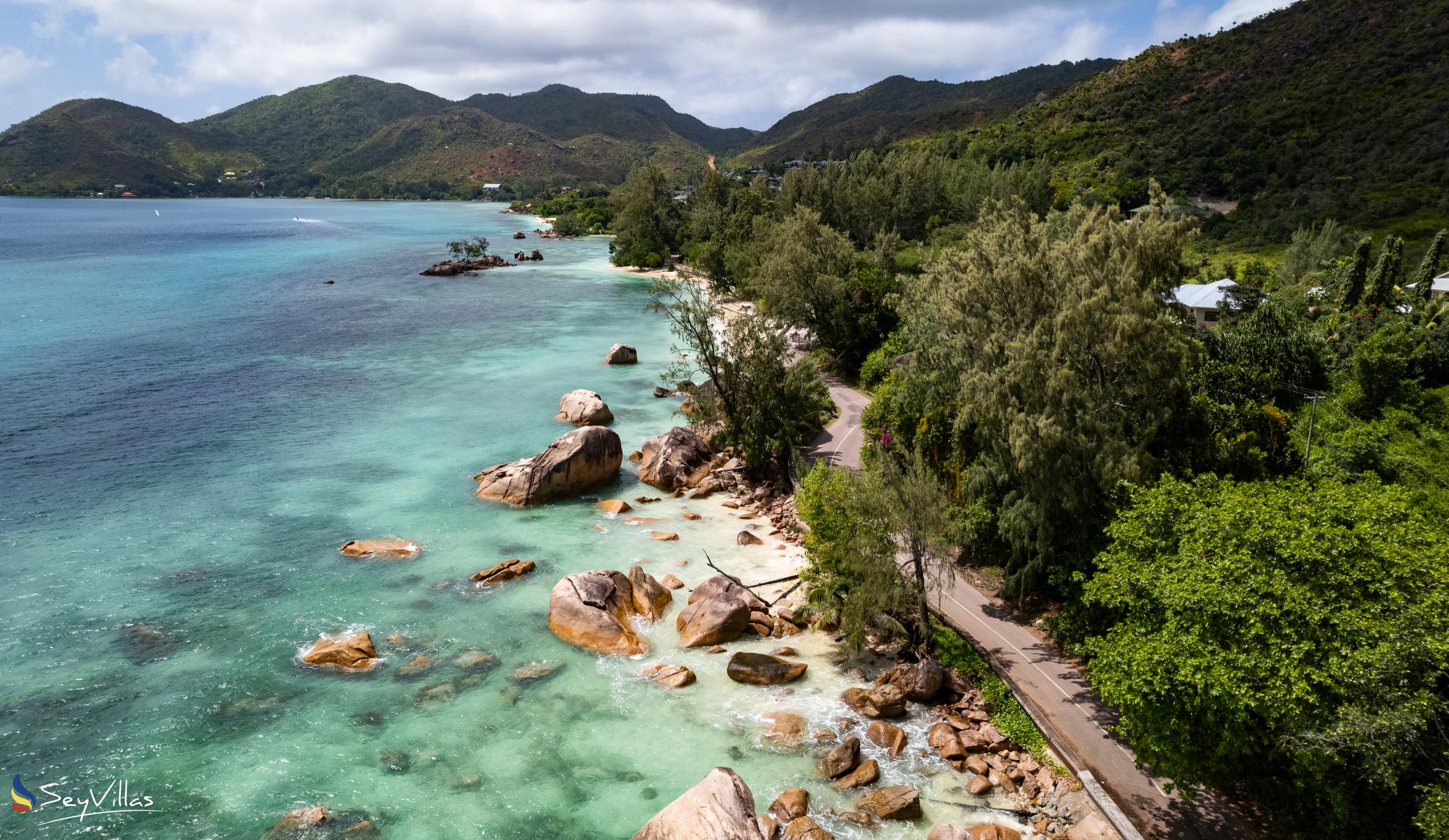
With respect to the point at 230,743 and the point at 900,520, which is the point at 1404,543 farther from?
the point at 230,743

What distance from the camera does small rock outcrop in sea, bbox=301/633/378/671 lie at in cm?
2394

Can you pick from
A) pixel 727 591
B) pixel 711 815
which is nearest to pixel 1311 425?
pixel 727 591

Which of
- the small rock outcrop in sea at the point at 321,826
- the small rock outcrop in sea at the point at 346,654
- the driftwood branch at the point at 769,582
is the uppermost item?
the driftwood branch at the point at 769,582

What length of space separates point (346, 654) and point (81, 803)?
275 inches

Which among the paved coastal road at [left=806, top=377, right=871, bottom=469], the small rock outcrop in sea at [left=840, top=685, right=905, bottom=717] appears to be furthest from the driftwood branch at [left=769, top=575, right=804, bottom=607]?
the paved coastal road at [left=806, top=377, right=871, bottom=469]

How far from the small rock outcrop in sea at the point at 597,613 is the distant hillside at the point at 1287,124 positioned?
77.0m

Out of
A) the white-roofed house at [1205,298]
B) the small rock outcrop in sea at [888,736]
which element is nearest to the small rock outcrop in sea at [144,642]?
the small rock outcrop in sea at [888,736]

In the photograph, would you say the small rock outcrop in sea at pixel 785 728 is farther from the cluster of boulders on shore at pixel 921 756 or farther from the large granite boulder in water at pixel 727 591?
the large granite boulder in water at pixel 727 591

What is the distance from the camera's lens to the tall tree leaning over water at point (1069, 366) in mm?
21094

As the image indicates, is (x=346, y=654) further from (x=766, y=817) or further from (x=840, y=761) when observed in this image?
(x=840, y=761)

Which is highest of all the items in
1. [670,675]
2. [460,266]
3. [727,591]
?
[460,266]

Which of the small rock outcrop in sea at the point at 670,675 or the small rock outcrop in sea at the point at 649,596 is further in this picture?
the small rock outcrop in sea at the point at 649,596

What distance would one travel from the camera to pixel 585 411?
47.1 meters

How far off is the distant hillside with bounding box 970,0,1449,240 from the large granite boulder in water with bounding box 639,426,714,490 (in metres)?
66.8
